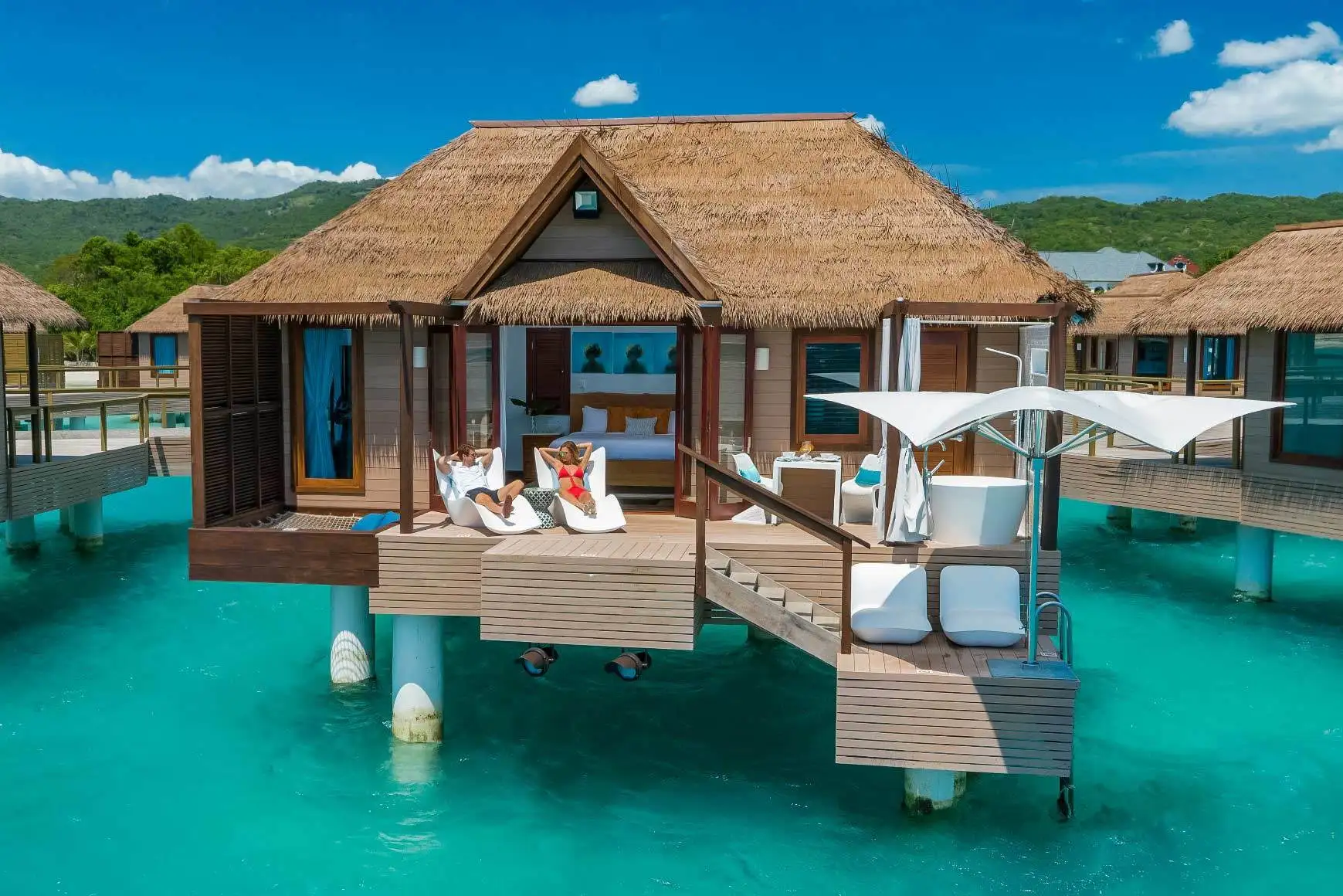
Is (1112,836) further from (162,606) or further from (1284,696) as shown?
(162,606)

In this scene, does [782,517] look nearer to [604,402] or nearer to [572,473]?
[572,473]

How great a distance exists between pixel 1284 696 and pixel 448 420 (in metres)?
10.5

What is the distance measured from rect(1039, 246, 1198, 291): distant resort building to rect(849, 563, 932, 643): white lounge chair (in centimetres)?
6470

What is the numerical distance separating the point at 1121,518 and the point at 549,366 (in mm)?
14442

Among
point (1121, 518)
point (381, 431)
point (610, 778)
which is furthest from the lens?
point (1121, 518)

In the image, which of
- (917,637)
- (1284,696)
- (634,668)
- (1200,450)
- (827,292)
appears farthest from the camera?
(1200,450)

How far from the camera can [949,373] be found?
12.8m

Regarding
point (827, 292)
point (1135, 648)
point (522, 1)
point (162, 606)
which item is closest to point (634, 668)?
point (827, 292)

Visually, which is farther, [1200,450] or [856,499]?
[1200,450]

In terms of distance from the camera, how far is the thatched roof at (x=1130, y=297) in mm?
39037

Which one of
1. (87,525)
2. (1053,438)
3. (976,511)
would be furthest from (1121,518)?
(87,525)

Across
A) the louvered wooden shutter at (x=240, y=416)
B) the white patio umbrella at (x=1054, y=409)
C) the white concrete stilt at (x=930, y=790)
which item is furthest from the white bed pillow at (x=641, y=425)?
the white concrete stilt at (x=930, y=790)

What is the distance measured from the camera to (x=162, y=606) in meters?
17.8

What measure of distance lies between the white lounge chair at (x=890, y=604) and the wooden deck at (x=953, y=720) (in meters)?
0.69
